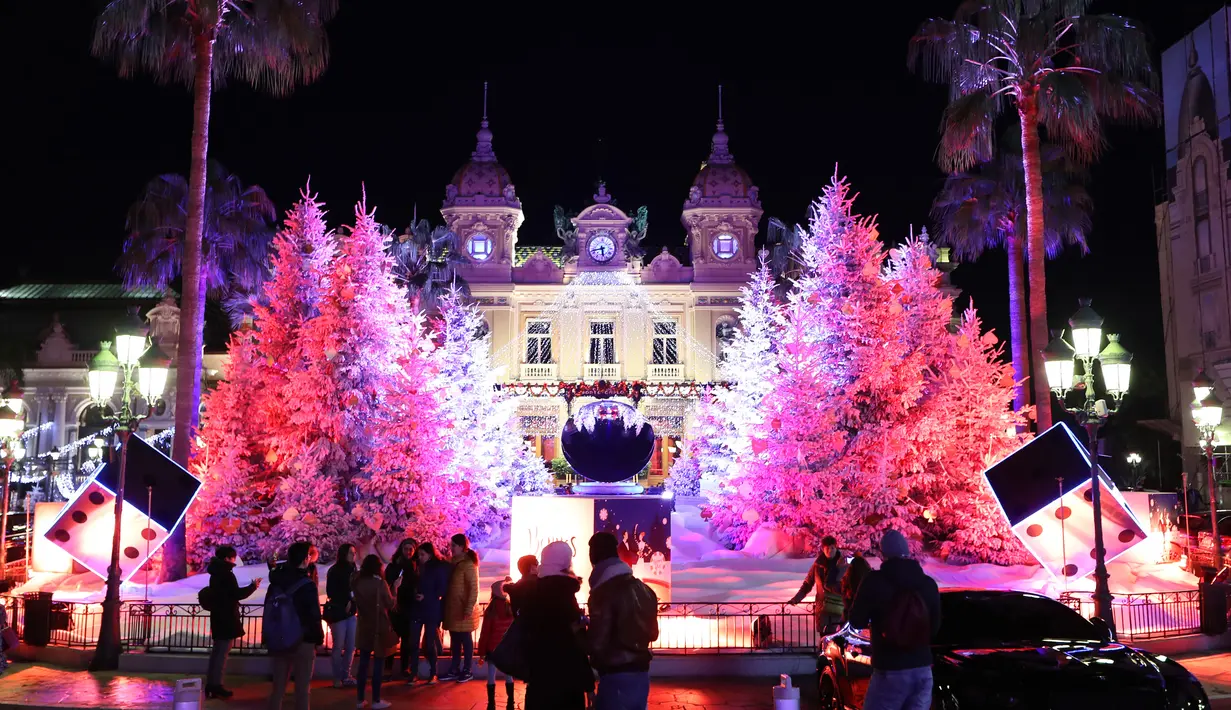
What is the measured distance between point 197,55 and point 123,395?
7350 mm

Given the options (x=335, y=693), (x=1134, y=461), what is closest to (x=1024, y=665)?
(x=335, y=693)

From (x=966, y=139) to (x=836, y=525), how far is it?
26.9 feet

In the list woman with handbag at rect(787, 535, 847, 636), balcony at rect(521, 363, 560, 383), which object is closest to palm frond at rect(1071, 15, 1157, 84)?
woman with handbag at rect(787, 535, 847, 636)

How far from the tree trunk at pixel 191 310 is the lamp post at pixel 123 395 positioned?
2.30 metres

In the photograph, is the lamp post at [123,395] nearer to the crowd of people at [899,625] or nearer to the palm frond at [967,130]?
the crowd of people at [899,625]

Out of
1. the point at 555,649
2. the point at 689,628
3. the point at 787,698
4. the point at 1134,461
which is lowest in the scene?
→ the point at 689,628

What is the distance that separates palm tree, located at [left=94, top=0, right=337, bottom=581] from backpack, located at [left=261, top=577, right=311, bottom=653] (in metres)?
10.6

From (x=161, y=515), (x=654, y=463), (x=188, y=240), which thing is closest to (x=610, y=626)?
(x=161, y=515)

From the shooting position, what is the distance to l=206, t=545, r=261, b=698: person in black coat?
9.91 meters

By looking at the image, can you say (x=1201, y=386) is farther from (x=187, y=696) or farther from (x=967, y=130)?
(x=187, y=696)

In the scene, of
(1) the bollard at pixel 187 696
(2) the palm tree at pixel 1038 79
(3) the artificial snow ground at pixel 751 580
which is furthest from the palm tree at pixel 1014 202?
(1) the bollard at pixel 187 696

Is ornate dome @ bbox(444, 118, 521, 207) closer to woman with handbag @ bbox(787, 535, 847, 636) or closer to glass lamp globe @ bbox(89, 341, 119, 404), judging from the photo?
glass lamp globe @ bbox(89, 341, 119, 404)

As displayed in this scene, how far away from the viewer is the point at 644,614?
5.83 metres

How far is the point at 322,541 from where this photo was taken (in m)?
18.7
